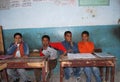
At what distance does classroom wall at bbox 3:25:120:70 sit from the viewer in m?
5.16

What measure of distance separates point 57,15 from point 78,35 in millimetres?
751

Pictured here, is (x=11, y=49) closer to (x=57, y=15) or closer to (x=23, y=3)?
(x=23, y=3)

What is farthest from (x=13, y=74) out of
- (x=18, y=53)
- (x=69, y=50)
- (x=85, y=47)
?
(x=85, y=47)

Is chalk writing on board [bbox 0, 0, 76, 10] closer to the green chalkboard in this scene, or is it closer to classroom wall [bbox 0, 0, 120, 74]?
classroom wall [bbox 0, 0, 120, 74]

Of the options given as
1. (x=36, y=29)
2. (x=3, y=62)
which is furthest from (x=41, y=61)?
(x=36, y=29)

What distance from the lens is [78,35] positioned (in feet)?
17.1

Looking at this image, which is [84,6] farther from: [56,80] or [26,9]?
[56,80]

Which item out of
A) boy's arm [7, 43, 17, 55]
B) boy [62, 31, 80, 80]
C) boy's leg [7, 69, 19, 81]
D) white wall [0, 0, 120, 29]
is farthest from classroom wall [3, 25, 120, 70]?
boy's leg [7, 69, 19, 81]

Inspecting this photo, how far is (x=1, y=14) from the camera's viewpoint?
5.14 meters

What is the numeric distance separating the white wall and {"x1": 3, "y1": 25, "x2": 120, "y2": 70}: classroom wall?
4.1 inches

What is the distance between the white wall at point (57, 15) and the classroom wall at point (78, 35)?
10cm

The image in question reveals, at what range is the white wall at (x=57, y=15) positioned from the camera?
5.11 metres

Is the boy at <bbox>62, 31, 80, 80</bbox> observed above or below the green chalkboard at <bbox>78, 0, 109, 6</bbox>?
below

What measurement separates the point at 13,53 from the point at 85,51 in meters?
1.59
